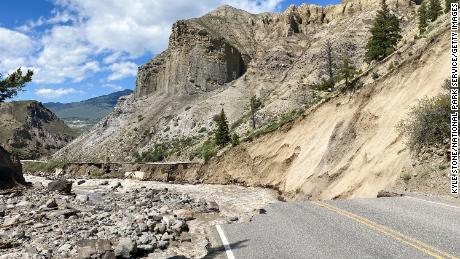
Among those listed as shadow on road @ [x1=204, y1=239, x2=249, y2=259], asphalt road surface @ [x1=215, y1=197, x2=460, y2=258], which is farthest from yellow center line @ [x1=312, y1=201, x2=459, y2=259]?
shadow on road @ [x1=204, y1=239, x2=249, y2=259]

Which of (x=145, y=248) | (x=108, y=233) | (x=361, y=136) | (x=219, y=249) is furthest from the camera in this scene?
(x=361, y=136)

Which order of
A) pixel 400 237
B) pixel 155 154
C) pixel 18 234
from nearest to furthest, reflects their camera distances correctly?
pixel 400 237, pixel 18 234, pixel 155 154

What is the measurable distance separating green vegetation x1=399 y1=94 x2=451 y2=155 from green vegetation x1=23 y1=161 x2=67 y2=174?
78.2 metres

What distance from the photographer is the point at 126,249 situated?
42.0 ft

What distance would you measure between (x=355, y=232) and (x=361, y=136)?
19875 mm

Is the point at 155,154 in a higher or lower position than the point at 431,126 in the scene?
lower

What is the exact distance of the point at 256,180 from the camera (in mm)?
45750

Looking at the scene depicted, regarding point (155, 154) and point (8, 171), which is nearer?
point (8, 171)

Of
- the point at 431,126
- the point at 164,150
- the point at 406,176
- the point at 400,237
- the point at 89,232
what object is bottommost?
the point at 89,232

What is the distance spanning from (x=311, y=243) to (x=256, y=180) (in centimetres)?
3372

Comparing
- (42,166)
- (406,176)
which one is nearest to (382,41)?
(406,176)

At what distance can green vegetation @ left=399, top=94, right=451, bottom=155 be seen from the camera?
22625 millimetres

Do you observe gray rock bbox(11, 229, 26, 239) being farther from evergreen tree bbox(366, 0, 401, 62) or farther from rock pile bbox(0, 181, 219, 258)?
evergreen tree bbox(366, 0, 401, 62)

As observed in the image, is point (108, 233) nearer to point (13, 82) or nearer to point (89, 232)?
point (89, 232)
